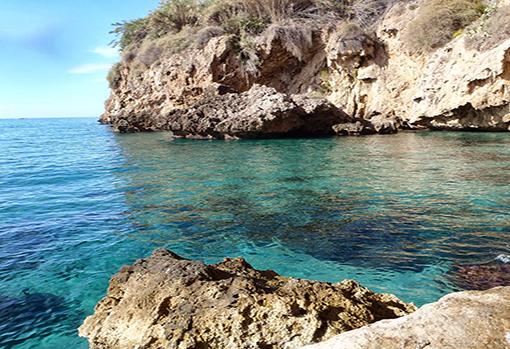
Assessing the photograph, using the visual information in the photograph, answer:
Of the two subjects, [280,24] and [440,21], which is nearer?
[440,21]

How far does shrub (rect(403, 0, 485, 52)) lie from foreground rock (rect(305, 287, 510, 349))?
20.2m

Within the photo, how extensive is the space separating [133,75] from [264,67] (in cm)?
1198

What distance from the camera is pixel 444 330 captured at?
4.94 ft

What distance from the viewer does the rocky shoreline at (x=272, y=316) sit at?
1510 mm

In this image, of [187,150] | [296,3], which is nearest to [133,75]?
[296,3]

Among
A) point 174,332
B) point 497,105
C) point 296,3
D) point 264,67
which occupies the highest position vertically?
point 296,3

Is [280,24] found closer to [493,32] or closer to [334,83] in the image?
[334,83]

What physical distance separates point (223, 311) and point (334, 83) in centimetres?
2420

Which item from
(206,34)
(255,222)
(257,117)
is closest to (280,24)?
(206,34)

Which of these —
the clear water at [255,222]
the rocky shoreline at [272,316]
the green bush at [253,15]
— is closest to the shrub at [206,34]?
the green bush at [253,15]

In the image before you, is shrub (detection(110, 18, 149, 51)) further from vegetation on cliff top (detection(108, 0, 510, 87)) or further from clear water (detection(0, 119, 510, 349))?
clear water (detection(0, 119, 510, 349))

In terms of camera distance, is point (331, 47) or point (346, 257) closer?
point (346, 257)

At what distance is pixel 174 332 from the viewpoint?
1.99 metres

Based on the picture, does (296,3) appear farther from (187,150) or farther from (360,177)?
(360,177)
